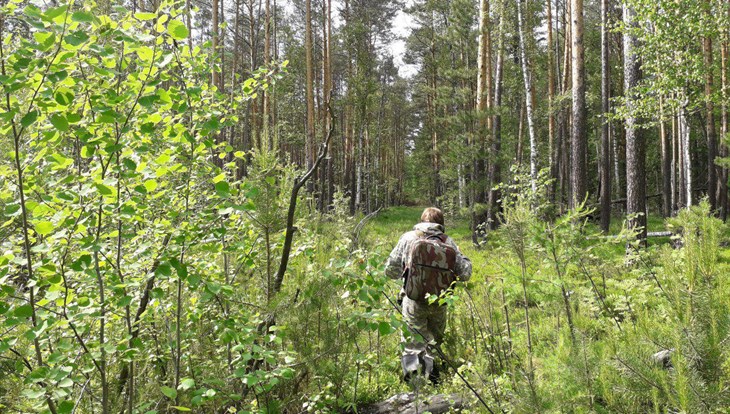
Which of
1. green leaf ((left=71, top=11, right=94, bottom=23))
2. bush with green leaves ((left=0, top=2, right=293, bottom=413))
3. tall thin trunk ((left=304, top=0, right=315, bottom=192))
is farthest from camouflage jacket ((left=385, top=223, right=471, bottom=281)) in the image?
tall thin trunk ((left=304, top=0, right=315, bottom=192))

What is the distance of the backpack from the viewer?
3775mm

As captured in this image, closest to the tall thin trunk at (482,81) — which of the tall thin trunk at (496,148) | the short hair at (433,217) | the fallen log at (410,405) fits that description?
the tall thin trunk at (496,148)

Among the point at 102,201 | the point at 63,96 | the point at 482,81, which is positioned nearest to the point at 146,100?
the point at 63,96

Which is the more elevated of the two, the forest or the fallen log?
the forest

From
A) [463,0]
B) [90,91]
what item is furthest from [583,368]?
[463,0]

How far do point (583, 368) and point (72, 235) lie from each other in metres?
2.46

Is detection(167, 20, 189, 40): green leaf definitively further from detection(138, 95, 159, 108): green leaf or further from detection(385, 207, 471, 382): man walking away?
detection(385, 207, 471, 382): man walking away

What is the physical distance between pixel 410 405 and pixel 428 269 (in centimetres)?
119

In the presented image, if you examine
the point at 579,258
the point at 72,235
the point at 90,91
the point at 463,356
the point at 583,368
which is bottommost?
the point at 463,356

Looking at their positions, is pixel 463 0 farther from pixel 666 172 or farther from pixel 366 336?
pixel 366 336

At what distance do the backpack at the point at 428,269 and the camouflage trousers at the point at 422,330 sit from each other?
208 mm

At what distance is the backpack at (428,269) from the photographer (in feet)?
12.4

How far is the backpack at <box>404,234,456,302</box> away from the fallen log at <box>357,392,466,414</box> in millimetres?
896

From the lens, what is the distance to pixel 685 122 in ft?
36.4
